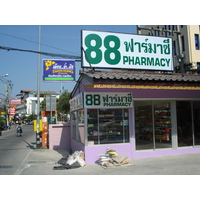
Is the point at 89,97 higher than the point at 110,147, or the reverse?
the point at 89,97

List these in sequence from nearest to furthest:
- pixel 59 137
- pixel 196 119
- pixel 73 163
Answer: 1. pixel 73 163
2. pixel 196 119
3. pixel 59 137

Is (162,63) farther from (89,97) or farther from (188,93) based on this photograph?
(89,97)

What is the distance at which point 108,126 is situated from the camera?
9.18 m

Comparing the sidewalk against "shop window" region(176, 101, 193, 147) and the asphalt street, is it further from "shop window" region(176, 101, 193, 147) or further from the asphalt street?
"shop window" region(176, 101, 193, 147)

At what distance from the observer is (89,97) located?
346 inches

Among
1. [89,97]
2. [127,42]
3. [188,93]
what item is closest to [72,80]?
[89,97]

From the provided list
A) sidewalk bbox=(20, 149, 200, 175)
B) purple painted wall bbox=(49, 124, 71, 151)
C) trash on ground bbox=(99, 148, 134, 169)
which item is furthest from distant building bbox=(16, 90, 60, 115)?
trash on ground bbox=(99, 148, 134, 169)

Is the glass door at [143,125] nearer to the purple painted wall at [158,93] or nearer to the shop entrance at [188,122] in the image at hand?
the purple painted wall at [158,93]

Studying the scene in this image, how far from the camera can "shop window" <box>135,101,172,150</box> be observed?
9703 millimetres

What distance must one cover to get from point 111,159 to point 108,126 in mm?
1488

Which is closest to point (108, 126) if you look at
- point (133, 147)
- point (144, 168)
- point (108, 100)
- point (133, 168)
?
point (108, 100)

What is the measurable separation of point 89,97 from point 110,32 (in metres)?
3.42

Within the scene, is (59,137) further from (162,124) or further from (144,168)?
(144,168)

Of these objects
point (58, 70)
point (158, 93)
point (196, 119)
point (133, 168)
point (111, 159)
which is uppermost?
point (58, 70)
